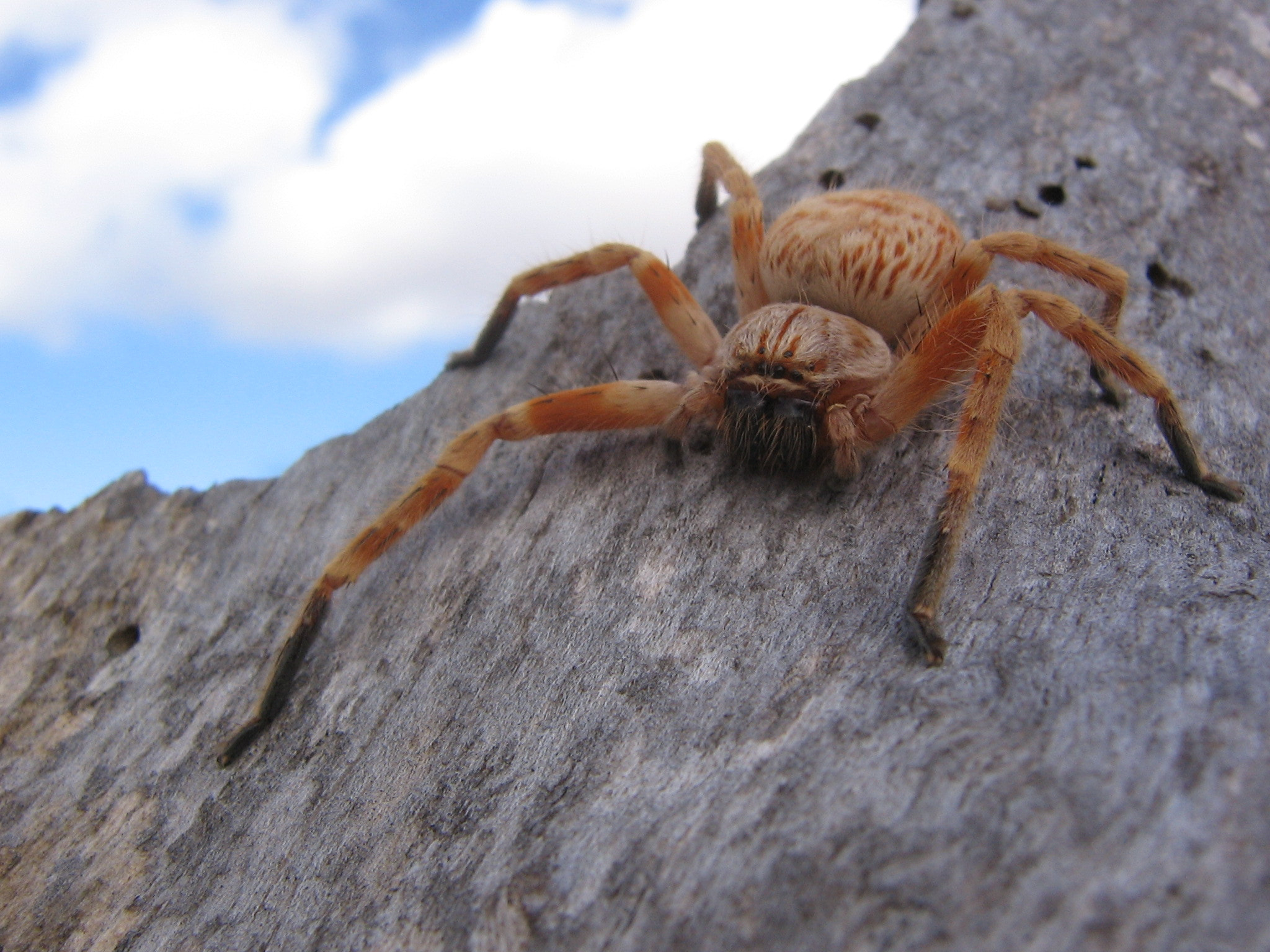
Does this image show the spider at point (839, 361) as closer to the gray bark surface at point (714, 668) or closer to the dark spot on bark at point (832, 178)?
the gray bark surface at point (714, 668)

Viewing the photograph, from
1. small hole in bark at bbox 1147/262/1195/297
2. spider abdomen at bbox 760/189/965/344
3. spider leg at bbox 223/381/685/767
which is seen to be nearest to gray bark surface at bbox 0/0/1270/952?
small hole in bark at bbox 1147/262/1195/297

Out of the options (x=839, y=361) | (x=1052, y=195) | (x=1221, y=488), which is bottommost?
(x=1221, y=488)

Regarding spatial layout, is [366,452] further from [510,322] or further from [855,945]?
[855,945]

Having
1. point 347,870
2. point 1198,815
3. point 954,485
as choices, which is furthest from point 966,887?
point 347,870

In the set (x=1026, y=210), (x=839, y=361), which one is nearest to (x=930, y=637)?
(x=839, y=361)

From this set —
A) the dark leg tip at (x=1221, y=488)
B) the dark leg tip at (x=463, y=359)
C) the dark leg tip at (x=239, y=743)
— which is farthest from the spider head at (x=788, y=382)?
the dark leg tip at (x=239, y=743)

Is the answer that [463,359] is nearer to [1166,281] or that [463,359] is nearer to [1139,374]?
[1139,374]
